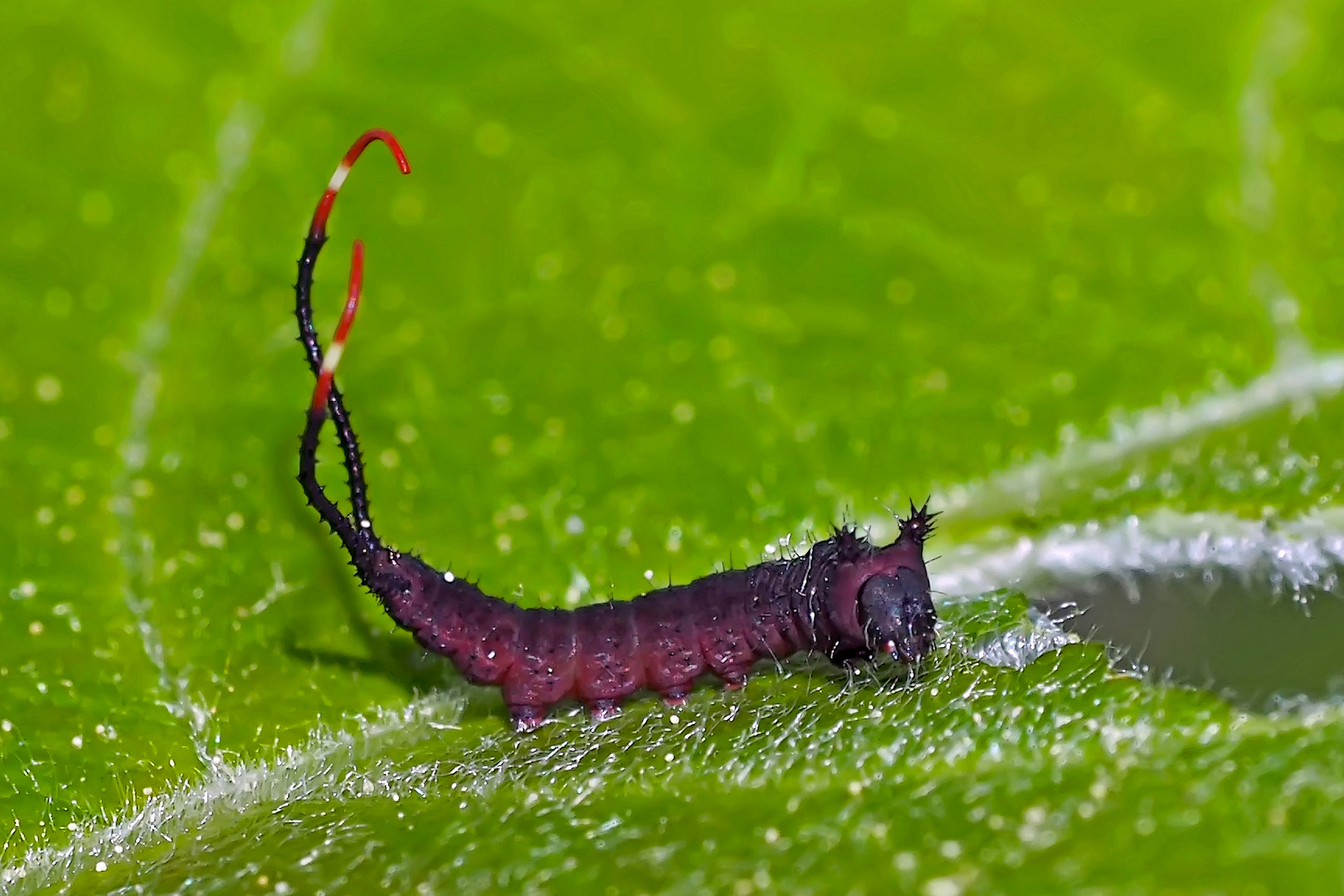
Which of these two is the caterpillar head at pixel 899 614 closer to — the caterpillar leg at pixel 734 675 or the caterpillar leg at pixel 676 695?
the caterpillar leg at pixel 734 675

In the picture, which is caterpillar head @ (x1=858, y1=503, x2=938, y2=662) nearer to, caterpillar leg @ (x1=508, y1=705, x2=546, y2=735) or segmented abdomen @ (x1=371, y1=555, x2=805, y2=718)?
segmented abdomen @ (x1=371, y1=555, x2=805, y2=718)

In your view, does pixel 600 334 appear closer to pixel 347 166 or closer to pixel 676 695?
pixel 347 166

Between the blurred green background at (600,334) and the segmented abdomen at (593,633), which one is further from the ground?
the blurred green background at (600,334)

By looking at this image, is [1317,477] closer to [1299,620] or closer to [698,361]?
[1299,620]

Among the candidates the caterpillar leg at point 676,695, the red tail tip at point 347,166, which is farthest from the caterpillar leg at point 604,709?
the red tail tip at point 347,166

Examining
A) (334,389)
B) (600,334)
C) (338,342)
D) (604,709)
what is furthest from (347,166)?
(604,709)

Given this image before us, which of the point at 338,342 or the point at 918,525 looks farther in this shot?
the point at 918,525
